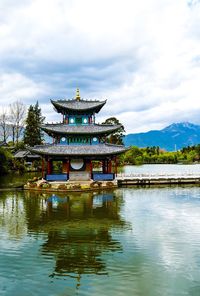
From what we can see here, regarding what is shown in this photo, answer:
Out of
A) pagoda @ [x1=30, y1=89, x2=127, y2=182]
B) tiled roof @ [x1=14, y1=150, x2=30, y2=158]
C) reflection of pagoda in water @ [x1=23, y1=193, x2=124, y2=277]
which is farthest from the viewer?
tiled roof @ [x1=14, y1=150, x2=30, y2=158]

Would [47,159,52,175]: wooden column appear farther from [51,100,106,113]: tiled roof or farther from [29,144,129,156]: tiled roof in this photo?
[51,100,106,113]: tiled roof

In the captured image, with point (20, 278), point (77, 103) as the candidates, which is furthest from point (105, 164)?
point (20, 278)

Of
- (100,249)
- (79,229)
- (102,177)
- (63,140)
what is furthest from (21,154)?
(100,249)

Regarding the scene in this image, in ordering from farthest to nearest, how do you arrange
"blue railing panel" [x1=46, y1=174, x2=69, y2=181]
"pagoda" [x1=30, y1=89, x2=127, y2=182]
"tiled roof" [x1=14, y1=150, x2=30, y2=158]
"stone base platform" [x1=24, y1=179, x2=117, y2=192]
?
"tiled roof" [x1=14, y1=150, x2=30, y2=158], "pagoda" [x1=30, y1=89, x2=127, y2=182], "blue railing panel" [x1=46, y1=174, x2=69, y2=181], "stone base platform" [x1=24, y1=179, x2=117, y2=192]

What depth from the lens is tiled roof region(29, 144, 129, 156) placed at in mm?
36703

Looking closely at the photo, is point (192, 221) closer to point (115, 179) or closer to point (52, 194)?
point (52, 194)

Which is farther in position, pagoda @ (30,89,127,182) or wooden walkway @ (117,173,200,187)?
wooden walkway @ (117,173,200,187)

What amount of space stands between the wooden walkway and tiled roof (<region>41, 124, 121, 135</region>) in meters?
6.00

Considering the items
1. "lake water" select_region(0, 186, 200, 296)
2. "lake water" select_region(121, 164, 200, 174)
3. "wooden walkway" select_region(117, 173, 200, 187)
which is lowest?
"lake water" select_region(0, 186, 200, 296)

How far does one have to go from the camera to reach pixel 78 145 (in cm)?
3900

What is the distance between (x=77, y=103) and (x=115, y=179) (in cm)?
1011

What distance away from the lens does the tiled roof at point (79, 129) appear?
37844 mm

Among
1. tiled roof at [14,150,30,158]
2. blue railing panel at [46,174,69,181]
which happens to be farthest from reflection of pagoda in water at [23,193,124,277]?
tiled roof at [14,150,30,158]

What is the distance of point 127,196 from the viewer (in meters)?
29.8
